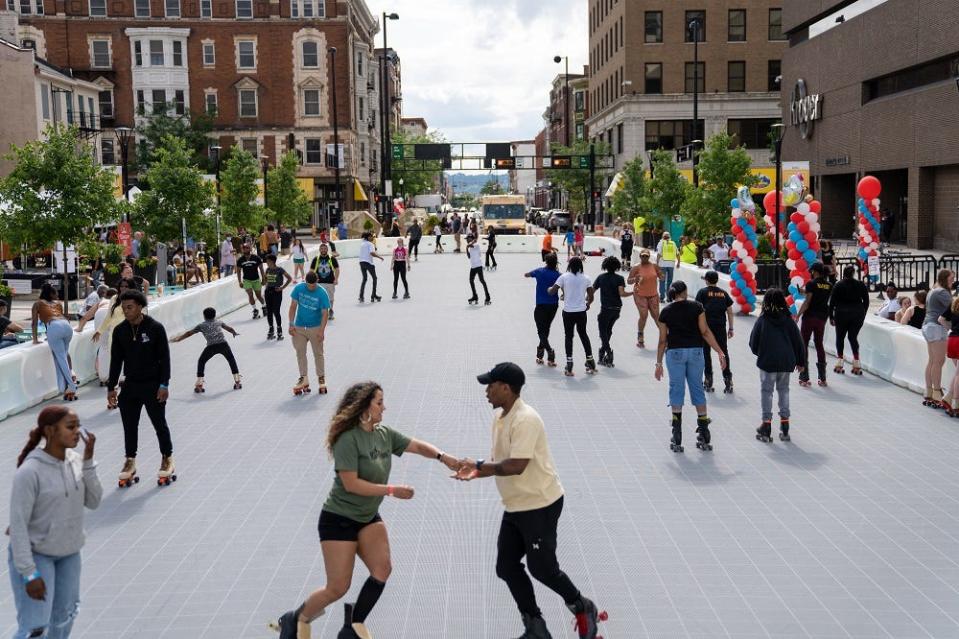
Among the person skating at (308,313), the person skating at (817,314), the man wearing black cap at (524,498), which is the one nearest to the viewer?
the man wearing black cap at (524,498)

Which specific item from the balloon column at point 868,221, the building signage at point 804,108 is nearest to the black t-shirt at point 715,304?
the balloon column at point 868,221

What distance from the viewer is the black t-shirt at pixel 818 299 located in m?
14.0

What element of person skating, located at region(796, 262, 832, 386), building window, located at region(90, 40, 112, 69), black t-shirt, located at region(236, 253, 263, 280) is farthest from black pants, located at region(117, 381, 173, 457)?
building window, located at region(90, 40, 112, 69)

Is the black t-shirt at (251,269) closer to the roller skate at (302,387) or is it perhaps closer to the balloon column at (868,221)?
the roller skate at (302,387)

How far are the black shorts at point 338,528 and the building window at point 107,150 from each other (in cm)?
6842

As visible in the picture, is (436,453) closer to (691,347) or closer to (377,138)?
(691,347)

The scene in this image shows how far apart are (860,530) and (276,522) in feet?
15.6

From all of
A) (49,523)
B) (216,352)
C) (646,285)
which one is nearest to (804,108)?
(646,285)

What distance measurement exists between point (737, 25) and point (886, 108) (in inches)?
1025

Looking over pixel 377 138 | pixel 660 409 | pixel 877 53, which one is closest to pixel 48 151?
pixel 660 409

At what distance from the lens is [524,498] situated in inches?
226

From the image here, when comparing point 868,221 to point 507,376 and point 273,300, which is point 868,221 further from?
point 507,376

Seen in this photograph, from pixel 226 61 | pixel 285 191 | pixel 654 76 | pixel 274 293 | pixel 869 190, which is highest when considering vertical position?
pixel 226 61

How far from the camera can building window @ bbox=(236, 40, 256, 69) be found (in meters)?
70.1
